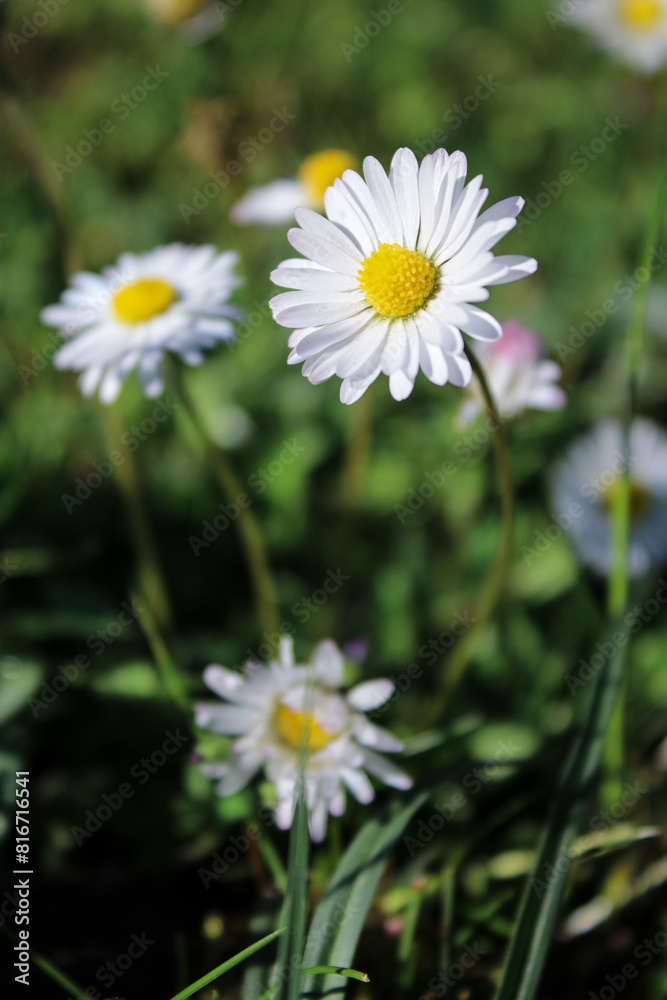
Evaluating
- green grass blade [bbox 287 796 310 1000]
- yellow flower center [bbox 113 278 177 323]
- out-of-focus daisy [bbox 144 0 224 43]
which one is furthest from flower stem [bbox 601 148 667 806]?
out-of-focus daisy [bbox 144 0 224 43]

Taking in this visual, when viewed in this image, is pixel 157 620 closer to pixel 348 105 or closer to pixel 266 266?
pixel 266 266

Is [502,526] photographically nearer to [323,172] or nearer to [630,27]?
[323,172]

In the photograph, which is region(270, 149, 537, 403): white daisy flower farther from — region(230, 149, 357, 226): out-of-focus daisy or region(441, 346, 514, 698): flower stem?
region(230, 149, 357, 226): out-of-focus daisy

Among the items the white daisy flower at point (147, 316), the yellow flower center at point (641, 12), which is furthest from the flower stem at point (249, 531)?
the yellow flower center at point (641, 12)

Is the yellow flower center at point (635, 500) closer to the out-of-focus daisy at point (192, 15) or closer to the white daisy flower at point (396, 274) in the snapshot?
the white daisy flower at point (396, 274)

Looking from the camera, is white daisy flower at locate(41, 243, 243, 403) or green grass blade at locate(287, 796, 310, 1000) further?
white daisy flower at locate(41, 243, 243, 403)

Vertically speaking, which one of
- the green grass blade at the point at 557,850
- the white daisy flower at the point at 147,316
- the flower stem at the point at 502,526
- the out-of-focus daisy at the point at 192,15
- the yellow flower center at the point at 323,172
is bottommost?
the green grass blade at the point at 557,850

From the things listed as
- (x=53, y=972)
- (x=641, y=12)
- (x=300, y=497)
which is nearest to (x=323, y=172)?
(x=300, y=497)
